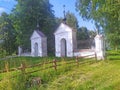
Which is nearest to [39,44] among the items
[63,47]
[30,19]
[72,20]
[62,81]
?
[63,47]

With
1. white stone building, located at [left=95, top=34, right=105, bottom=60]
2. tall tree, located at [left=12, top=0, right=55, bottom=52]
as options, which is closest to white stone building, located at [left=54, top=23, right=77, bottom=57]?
white stone building, located at [left=95, top=34, right=105, bottom=60]

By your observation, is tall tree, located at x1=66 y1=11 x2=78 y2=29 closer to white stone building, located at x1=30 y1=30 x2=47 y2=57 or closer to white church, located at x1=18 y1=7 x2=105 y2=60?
white stone building, located at x1=30 y1=30 x2=47 y2=57

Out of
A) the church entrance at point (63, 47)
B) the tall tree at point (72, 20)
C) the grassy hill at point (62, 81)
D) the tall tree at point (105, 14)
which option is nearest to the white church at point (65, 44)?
the church entrance at point (63, 47)

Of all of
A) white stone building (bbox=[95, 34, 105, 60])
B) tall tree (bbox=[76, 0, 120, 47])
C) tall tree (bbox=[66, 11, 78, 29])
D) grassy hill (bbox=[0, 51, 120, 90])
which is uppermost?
tall tree (bbox=[66, 11, 78, 29])

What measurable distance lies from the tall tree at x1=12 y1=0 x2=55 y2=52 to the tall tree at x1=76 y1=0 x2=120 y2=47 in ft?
14.3

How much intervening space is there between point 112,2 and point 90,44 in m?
9.11

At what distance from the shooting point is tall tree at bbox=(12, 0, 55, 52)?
37.9 m

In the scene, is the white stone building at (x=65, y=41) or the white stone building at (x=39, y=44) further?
the white stone building at (x=39, y=44)

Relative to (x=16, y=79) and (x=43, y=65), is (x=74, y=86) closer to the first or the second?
(x=16, y=79)

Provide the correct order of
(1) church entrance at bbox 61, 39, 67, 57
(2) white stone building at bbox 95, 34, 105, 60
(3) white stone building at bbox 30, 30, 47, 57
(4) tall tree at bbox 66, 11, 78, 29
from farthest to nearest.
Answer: (4) tall tree at bbox 66, 11, 78, 29
(3) white stone building at bbox 30, 30, 47, 57
(1) church entrance at bbox 61, 39, 67, 57
(2) white stone building at bbox 95, 34, 105, 60

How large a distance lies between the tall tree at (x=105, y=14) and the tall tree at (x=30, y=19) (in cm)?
436

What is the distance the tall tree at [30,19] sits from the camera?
37922mm

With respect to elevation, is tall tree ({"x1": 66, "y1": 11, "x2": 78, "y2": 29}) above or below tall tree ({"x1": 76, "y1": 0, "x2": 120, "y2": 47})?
above

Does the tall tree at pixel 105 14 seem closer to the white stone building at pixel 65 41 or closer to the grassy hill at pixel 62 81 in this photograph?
the white stone building at pixel 65 41
